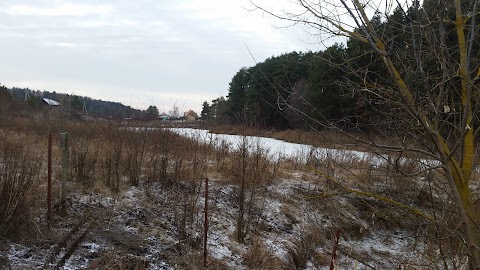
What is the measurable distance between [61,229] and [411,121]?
4.44 m

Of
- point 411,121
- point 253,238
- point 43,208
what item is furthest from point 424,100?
point 43,208

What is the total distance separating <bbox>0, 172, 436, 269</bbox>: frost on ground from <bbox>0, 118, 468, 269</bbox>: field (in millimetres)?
21

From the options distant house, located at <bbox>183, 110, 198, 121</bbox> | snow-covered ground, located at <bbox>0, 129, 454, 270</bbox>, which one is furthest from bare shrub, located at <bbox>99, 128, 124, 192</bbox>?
distant house, located at <bbox>183, 110, 198, 121</bbox>

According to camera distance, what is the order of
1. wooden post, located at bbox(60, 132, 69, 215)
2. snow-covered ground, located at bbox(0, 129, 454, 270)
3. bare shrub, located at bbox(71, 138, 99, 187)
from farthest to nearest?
bare shrub, located at bbox(71, 138, 99, 187) < wooden post, located at bbox(60, 132, 69, 215) < snow-covered ground, located at bbox(0, 129, 454, 270)

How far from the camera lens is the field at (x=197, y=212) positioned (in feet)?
14.8

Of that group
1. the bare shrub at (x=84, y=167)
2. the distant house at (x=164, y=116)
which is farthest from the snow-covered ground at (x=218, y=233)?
the distant house at (x=164, y=116)

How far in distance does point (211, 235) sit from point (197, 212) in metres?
0.45

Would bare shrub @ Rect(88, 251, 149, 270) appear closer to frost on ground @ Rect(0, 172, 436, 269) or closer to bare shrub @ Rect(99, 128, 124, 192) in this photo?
frost on ground @ Rect(0, 172, 436, 269)

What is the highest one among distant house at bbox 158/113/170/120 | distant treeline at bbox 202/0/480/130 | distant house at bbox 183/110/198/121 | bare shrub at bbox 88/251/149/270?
distant treeline at bbox 202/0/480/130

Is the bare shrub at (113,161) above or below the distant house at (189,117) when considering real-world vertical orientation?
below

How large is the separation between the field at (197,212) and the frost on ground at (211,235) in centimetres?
2

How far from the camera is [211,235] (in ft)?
20.0

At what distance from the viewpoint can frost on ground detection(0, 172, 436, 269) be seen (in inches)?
181

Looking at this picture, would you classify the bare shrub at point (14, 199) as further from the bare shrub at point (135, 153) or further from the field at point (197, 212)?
the bare shrub at point (135, 153)
